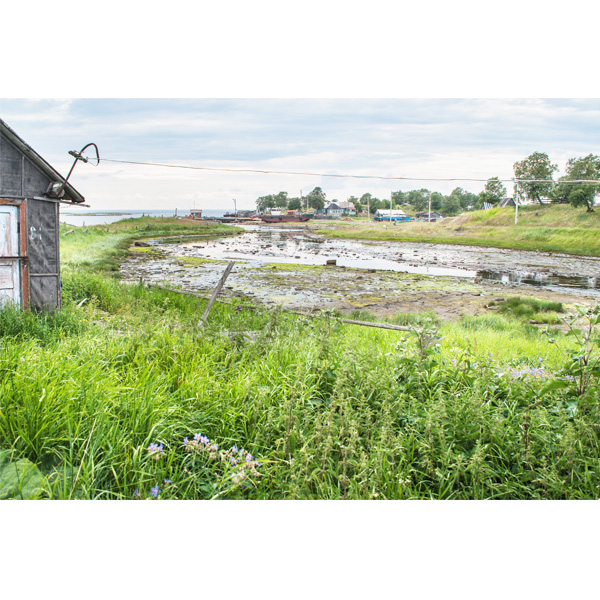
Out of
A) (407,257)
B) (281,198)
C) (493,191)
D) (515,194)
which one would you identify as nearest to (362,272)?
(407,257)

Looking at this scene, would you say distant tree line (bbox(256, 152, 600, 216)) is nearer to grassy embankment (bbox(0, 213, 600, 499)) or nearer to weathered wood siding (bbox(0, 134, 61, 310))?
grassy embankment (bbox(0, 213, 600, 499))

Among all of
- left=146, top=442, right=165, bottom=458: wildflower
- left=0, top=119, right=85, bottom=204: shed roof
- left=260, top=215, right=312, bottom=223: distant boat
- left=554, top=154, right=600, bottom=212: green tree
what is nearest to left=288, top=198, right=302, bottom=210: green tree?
left=260, top=215, right=312, bottom=223: distant boat

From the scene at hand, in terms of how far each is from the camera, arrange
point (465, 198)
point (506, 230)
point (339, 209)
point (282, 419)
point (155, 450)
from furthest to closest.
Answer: point (339, 209) < point (506, 230) < point (465, 198) < point (282, 419) < point (155, 450)

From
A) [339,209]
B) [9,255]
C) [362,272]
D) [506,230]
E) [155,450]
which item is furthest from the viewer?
[362,272]

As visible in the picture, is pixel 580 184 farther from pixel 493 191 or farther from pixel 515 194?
pixel 493 191

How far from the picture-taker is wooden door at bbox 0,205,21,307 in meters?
4.10

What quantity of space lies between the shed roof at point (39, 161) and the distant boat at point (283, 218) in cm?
191

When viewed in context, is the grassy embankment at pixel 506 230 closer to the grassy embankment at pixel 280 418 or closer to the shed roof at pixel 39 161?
the grassy embankment at pixel 280 418

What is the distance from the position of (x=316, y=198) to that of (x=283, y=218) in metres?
0.44

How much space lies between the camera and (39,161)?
13.7 feet

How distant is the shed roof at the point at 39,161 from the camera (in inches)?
156

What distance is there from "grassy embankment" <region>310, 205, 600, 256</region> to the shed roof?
8.15 ft

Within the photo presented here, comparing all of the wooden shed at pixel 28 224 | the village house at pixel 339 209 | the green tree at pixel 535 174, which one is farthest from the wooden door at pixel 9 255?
the green tree at pixel 535 174

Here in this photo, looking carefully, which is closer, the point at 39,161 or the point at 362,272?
the point at 39,161
